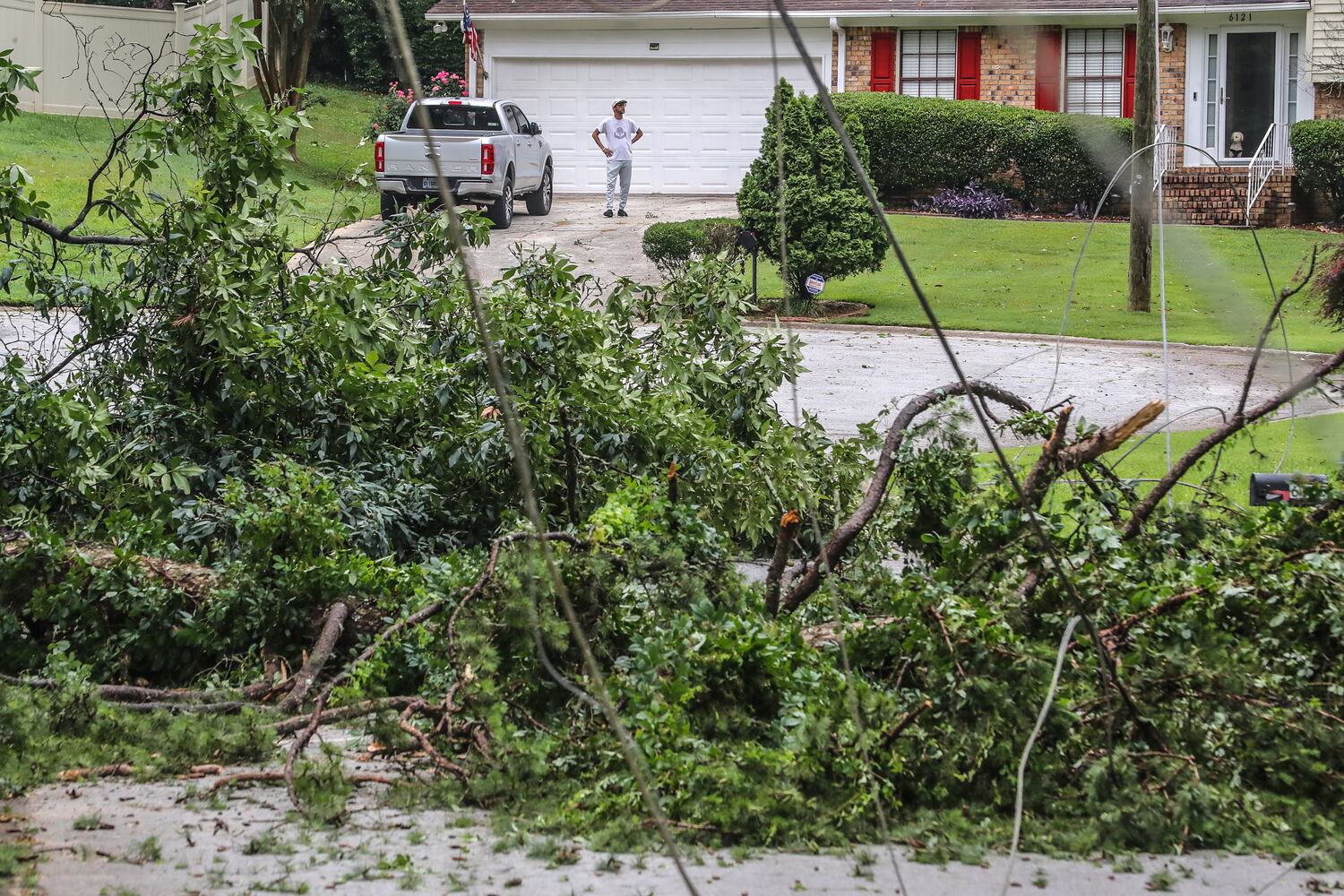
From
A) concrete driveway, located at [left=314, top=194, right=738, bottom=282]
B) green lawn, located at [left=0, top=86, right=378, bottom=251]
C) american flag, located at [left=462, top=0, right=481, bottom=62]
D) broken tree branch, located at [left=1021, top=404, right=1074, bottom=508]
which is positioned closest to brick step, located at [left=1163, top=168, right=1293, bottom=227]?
concrete driveway, located at [left=314, top=194, right=738, bottom=282]

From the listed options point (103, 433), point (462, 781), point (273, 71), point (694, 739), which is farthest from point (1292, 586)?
point (273, 71)

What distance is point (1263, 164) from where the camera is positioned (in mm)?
24891

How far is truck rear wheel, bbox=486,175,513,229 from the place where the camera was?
22.2m

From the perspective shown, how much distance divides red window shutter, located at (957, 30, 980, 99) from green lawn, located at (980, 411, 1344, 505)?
54.6 ft

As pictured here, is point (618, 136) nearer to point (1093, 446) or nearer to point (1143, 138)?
point (1143, 138)

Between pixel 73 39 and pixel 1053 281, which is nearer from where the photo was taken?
pixel 1053 281

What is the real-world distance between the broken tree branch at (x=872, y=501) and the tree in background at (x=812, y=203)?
11.4 m

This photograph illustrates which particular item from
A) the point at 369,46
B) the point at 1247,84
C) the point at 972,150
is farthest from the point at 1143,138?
the point at 369,46

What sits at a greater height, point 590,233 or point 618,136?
point 618,136

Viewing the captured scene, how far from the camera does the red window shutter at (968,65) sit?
26797 mm

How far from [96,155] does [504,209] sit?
8.22m

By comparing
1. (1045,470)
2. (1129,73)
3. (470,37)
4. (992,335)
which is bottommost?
(1045,470)

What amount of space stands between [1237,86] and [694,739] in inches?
1015

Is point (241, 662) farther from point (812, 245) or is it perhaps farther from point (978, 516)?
point (812, 245)
